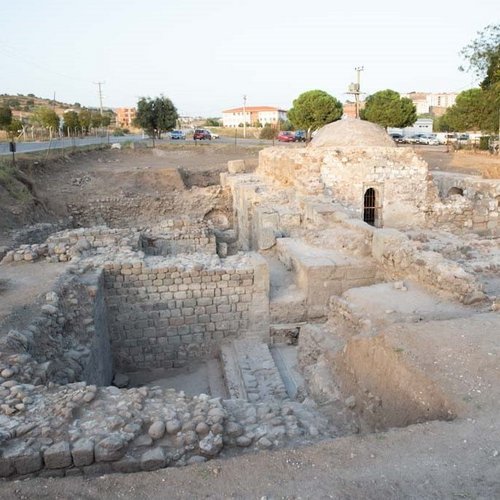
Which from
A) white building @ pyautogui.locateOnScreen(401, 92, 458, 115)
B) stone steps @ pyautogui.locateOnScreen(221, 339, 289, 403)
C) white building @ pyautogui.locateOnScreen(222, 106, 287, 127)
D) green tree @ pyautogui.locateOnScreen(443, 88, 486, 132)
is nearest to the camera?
stone steps @ pyautogui.locateOnScreen(221, 339, 289, 403)

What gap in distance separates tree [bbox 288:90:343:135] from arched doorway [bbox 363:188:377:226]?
20.4 metres

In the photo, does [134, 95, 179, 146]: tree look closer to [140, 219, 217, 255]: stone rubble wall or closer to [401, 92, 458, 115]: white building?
[140, 219, 217, 255]: stone rubble wall

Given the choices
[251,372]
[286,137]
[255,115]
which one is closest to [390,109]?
[286,137]

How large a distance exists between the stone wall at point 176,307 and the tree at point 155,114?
86.4 ft

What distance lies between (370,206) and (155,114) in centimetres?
2336

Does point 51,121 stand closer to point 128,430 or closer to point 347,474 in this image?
point 128,430

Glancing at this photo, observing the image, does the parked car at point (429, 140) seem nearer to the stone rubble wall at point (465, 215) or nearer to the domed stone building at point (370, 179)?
the stone rubble wall at point (465, 215)

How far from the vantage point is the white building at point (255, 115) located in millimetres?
87581

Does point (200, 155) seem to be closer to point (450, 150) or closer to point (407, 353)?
point (450, 150)

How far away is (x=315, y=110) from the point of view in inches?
1256

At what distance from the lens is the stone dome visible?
43.4ft

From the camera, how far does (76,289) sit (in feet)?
21.9

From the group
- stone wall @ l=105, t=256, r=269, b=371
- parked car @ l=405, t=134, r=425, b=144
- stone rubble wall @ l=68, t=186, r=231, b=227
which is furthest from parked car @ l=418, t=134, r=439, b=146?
stone wall @ l=105, t=256, r=269, b=371

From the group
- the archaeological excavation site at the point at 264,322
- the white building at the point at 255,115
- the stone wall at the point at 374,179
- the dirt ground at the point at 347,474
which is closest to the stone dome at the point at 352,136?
the archaeological excavation site at the point at 264,322
